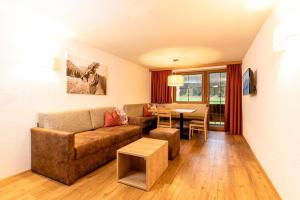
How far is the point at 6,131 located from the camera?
2070 mm

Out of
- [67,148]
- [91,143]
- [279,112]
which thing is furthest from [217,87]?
[67,148]

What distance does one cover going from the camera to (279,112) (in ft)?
5.84

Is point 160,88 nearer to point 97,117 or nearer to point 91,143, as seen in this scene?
point 97,117

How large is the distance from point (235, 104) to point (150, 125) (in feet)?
8.87

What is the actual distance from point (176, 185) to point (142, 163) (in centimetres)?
61

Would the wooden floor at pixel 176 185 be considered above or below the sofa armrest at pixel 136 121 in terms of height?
below

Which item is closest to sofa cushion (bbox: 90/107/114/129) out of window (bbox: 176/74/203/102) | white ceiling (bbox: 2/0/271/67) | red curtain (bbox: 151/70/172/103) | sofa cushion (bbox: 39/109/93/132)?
sofa cushion (bbox: 39/109/93/132)

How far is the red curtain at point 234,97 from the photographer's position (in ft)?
15.3

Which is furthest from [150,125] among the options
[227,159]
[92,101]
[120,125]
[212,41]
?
[212,41]

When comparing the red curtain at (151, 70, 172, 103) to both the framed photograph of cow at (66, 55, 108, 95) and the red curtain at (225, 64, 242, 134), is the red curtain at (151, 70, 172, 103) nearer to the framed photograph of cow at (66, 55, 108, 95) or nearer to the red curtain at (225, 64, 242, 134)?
the red curtain at (225, 64, 242, 134)

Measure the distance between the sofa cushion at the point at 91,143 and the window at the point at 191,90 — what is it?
12.1 feet

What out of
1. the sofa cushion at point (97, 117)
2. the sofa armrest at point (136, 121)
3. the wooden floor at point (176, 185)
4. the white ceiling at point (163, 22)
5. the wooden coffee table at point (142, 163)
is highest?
the white ceiling at point (163, 22)

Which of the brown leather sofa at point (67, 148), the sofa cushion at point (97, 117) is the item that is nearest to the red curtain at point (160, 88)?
the sofa cushion at point (97, 117)

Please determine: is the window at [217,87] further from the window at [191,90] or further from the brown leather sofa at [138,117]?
the brown leather sofa at [138,117]
